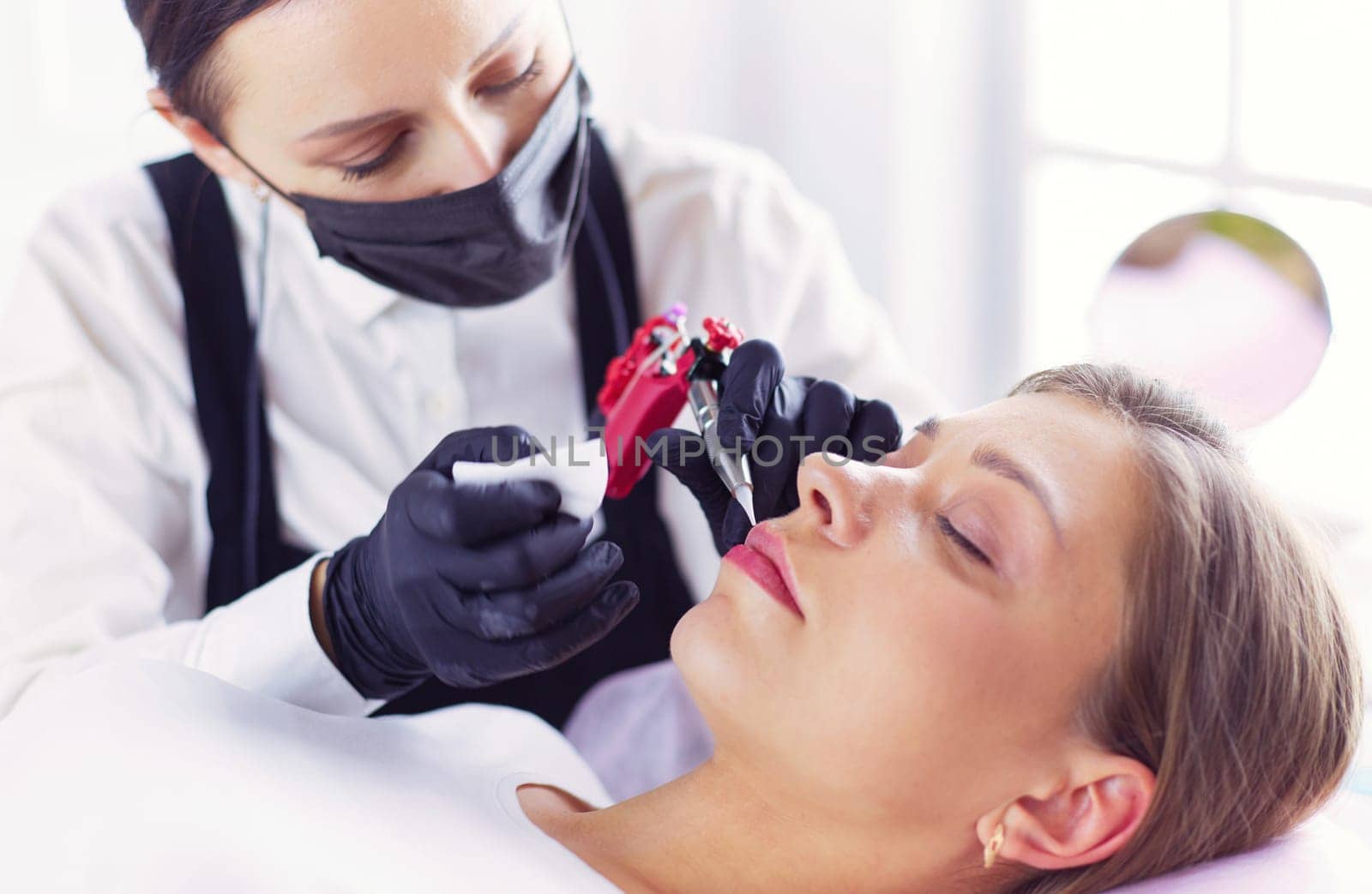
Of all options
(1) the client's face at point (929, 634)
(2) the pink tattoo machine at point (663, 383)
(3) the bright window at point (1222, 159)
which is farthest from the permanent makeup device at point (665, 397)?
(3) the bright window at point (1222, 159)

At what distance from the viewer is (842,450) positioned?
4.42 ft

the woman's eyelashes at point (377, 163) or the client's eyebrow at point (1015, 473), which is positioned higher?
the woman's eyelashes at point (377, 163)

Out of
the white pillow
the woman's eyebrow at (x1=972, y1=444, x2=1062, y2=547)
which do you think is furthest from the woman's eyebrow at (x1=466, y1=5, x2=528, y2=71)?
the white pillow

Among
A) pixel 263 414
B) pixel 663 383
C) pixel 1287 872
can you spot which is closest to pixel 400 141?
pixel 663 383

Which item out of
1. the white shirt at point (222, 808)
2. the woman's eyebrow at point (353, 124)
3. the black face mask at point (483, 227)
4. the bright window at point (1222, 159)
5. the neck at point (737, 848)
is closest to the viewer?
the white shirt at point (222, 808)

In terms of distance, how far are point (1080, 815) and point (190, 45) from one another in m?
1.18

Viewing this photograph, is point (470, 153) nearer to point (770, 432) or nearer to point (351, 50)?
point (351, 50)

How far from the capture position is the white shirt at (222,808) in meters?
1.11

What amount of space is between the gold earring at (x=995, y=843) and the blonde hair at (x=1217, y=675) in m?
0.11

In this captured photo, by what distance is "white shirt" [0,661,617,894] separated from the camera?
3.63 ft

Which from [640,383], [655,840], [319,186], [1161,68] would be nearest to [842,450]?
[640,383]

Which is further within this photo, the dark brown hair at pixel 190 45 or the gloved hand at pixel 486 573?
the dark brown hair at pixel 190 45

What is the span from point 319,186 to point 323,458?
1.46 feet

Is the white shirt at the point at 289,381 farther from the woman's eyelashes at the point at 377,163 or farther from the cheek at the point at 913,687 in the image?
the cheek at the point at 913,687
